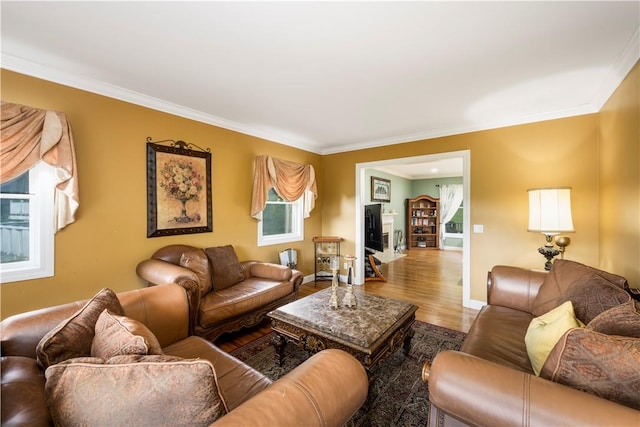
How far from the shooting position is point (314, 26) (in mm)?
1624

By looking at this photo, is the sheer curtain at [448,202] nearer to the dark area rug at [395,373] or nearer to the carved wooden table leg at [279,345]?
the dark area rug at [395,373]

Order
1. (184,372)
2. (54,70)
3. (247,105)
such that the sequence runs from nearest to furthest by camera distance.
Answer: (184,372) < (54,70) < (247,105)

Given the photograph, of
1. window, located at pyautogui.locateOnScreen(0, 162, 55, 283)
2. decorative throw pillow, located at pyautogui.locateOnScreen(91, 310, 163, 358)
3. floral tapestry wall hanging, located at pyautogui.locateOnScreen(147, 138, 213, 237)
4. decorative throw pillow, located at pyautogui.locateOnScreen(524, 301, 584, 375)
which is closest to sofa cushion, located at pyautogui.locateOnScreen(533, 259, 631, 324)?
decorative throw pillow, located at pyautogui.locateOnScreen(524, 301, 584, 375)

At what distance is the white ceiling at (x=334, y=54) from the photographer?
1.51 metres

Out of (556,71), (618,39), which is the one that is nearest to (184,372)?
(618,39)

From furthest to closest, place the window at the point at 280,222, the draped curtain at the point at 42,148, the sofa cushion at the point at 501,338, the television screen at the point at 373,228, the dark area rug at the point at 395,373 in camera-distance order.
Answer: the television screen at the point at 373,228, the window at the point at 280,222, the draped curtain at the point at 42,148, the dark area rug at the point at 395,373, the sofa cushion at the point at 501,338

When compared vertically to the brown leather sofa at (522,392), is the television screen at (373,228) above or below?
above

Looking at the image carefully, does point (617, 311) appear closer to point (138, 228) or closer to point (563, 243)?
point (563, 243)

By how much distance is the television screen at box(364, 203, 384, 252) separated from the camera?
4844 millimetres

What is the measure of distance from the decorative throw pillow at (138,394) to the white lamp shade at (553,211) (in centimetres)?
306

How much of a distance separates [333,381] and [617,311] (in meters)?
1.25

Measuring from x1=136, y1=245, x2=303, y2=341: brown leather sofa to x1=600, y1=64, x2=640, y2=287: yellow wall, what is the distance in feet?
9.80

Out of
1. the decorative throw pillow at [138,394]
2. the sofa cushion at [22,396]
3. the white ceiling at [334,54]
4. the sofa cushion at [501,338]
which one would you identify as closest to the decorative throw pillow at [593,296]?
Result: the sofa cushion at [501,338]

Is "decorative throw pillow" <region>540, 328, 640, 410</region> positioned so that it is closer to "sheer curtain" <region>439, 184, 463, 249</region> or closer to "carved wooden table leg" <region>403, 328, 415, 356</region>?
"carved wooden table leg" <region>403, 328, 415, 356</region>
